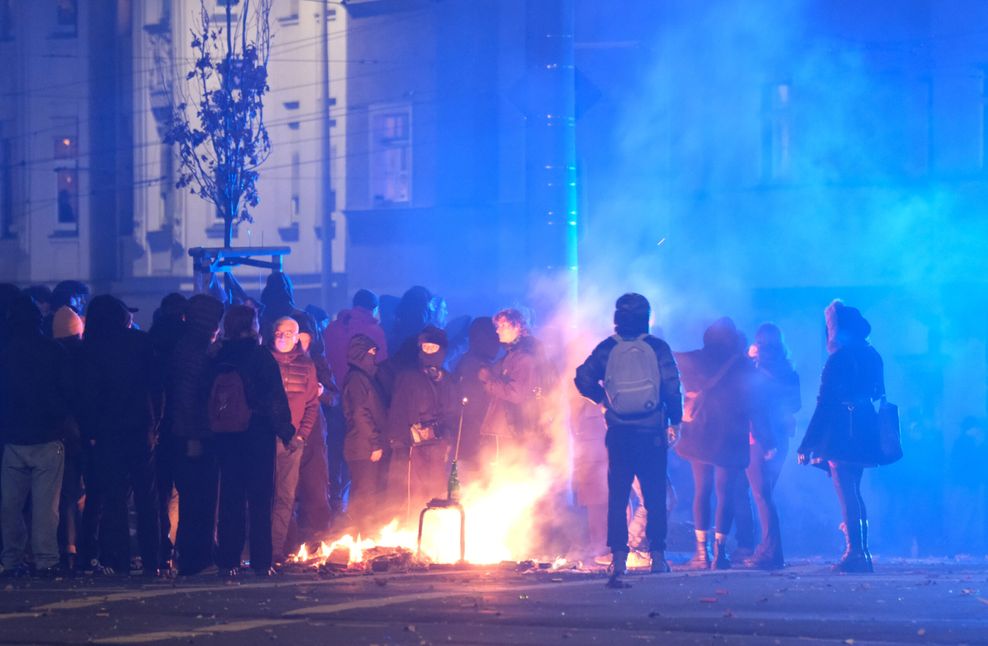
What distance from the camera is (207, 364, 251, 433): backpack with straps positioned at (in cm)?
1135

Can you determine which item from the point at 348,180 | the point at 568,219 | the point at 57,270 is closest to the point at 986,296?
the point at 568,219

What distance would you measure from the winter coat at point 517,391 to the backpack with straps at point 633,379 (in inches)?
59.2

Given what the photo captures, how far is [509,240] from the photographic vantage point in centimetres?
2881

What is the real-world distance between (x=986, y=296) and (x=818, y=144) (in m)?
3.42

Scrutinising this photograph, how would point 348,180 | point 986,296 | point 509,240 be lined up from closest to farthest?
point 986,296, point 509,240, point 348,180

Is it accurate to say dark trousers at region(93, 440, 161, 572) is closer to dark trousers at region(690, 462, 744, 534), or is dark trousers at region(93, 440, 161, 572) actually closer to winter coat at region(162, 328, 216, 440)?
winter coat at region(162, 328, 216, 440)

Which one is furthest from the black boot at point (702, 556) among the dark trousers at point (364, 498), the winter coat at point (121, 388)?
the winter coat at point (121, 388)

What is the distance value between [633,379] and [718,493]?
2.18m

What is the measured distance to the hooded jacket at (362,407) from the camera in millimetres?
12680

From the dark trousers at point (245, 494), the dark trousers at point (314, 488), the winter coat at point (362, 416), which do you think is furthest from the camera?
the winter coat at point (362, 416)

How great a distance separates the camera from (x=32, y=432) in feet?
38.0

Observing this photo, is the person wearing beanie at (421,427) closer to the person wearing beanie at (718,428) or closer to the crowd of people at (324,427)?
the crowd of people at (324,427)

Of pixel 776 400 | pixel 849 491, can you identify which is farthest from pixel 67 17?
pixel 849 491

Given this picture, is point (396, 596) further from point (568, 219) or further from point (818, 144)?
point (818, 144)
